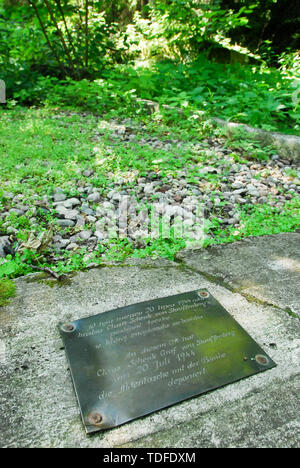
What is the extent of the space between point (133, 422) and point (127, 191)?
6.67ft

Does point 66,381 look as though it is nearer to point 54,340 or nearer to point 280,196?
point 54,340

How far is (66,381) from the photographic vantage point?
3.90ft

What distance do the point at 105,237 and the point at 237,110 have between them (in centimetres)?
302

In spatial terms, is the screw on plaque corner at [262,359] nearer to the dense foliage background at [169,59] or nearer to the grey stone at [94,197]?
the grey stone at [94,197]

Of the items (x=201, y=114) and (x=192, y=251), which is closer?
(x=192, y=251)

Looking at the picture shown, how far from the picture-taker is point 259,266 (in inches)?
74.2

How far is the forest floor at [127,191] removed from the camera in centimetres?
213

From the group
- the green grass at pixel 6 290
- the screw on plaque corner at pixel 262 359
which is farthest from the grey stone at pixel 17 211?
the screw on plaque corner at pixel 262 359

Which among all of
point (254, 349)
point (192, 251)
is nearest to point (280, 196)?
point (192, 251)

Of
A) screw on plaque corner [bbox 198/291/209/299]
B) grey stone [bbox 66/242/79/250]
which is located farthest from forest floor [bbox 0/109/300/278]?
screw on plaque corner [bbox 198/291/209/299]

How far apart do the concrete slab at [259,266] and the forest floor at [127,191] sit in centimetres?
13

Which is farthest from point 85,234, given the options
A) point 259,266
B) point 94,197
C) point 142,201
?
point 259,266

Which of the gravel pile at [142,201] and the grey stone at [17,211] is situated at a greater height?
the gravel pile at [142,201]

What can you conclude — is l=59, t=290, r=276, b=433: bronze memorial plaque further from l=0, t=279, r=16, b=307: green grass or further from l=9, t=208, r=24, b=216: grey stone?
l=9, t=208, r=24, b=216: grey stone
